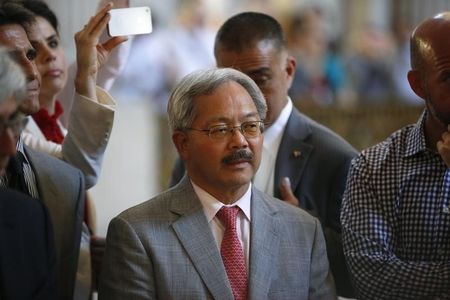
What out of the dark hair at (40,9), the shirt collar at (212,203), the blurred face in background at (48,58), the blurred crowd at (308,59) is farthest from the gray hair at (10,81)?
the blurred crowd at (308,59)

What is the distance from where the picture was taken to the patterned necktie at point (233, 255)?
341cm

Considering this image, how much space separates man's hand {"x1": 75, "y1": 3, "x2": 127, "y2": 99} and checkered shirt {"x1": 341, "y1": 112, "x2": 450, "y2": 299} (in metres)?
0.92

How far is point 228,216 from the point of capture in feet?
11.4

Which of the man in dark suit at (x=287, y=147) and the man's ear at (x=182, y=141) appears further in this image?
the man in dark suit at (x=287, y=147)

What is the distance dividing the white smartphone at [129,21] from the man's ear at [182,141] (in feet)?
1.66

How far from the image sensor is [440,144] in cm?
337

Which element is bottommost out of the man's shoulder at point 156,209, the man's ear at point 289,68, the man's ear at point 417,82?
the man's shoulder at point 156,209

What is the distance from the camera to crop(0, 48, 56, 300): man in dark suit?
2988 millimetres

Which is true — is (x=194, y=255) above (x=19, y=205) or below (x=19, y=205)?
below

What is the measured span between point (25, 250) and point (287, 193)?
116 centimetres

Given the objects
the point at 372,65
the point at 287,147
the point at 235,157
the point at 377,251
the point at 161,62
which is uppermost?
the point at 235,157

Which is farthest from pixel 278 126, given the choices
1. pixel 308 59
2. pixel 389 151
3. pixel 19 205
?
pixel 308 59

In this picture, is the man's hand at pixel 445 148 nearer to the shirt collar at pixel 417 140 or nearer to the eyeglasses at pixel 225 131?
the shirt collar at pixel 417 140

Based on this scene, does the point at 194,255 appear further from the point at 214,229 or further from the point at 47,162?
the point at 47,162
